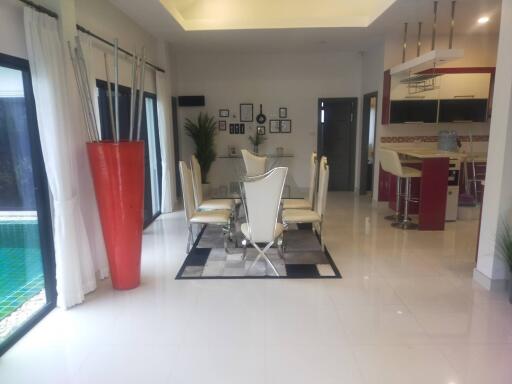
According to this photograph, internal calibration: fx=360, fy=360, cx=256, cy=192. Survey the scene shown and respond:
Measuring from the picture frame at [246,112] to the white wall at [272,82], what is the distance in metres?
0.09

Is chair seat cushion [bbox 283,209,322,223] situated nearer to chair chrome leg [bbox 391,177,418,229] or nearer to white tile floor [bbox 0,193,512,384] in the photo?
white tile floor [bbox 0,193,512,384]

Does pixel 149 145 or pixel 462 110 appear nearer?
pixel 149 145

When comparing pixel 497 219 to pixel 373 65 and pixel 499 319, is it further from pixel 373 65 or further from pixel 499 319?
pixel 373 65

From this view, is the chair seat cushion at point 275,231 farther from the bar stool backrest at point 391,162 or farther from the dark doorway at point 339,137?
the dark doorway at point 339,137

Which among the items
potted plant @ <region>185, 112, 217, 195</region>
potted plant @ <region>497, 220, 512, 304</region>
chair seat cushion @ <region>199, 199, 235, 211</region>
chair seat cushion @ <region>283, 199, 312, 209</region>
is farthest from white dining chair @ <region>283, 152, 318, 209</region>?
potted plant @ <region>185, 112, 217, 195</region>

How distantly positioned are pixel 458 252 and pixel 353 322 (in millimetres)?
2127

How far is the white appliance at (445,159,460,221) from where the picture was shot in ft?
16.7

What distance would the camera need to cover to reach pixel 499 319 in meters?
2.65

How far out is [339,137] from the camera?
775 cm

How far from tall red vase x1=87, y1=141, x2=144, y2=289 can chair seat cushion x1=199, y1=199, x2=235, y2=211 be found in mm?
1389

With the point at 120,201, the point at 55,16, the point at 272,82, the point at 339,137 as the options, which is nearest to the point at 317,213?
the point at 120,201

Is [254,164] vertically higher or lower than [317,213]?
higher

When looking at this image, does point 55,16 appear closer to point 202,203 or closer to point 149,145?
point 202,203

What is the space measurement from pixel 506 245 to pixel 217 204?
3.04 meters
